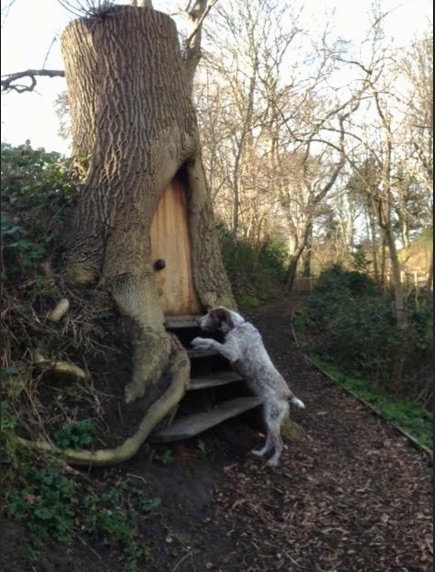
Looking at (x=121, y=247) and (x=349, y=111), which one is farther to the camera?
(x=349, y=111)

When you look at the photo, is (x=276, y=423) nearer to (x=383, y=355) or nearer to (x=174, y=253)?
(x=174, y=253)

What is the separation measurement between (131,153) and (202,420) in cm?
272

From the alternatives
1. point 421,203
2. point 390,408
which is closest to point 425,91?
point 421,203

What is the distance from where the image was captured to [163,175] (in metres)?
6.45

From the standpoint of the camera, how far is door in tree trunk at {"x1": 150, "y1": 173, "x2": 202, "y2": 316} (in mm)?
6688

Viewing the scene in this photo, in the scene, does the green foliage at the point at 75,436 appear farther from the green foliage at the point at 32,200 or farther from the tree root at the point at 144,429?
the green foliage at the point at 32,200

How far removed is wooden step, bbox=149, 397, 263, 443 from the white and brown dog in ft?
0.52

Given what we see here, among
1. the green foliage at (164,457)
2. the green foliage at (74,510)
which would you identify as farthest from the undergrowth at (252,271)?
the green foliage at (74,510)

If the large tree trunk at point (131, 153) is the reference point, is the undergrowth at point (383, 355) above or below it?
below

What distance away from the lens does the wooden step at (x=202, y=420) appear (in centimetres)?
525

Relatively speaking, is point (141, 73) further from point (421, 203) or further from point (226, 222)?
point (226, 222)

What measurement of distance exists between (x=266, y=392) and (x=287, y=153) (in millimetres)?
15683

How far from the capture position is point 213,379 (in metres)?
6.20

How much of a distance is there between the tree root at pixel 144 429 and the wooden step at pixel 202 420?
0.14 m
